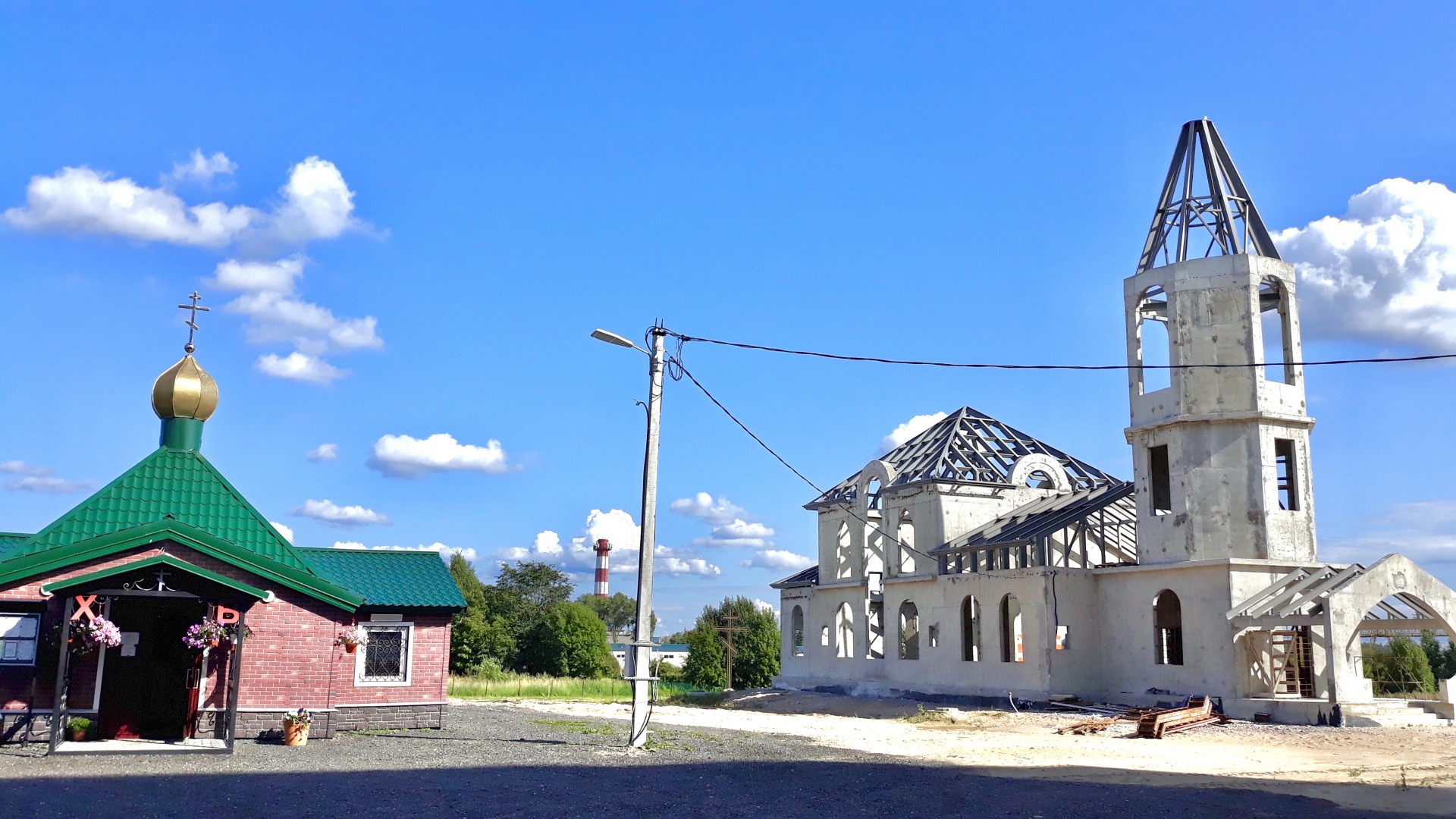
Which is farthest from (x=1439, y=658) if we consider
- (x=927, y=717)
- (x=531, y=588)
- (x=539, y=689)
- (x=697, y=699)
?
(x=531, y=588)

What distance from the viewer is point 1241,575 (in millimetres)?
26047

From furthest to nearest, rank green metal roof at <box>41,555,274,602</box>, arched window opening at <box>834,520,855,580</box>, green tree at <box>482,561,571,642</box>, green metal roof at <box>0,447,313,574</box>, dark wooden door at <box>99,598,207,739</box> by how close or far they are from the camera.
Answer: green tree at <box>482,561,571,642</box> < arched window opening at <box>834,520,855,580</box> < green metal roof at <box>0,447,313,574</box> < dark wooden door at <box>99,598,207,739</box> < green metal roof at <box>41,555,274,602</box>

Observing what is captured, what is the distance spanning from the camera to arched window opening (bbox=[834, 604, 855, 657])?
41.3m

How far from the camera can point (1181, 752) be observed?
19.7m

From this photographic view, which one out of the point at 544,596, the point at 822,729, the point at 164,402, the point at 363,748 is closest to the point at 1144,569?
the point at 822,729

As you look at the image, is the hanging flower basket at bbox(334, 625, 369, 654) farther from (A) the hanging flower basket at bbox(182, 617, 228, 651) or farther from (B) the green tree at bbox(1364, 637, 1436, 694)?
(B) the green tree at bbox(1364, 637, 1436, 694)

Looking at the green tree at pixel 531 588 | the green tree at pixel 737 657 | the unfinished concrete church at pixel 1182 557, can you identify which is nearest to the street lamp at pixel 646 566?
the unfinished concrete church at pixel 1182 557

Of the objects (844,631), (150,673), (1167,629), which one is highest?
(1167,629)

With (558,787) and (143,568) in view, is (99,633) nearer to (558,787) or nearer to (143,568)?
(143,568)

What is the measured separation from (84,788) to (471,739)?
7737 mm

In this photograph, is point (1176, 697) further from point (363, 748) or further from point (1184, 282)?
point (363, 748)

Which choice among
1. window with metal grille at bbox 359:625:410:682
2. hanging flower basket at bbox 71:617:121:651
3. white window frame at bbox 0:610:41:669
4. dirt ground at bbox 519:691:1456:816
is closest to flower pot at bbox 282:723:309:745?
window with metal grille at bbox 359:625:410:682

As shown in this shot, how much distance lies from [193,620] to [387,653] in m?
3.90

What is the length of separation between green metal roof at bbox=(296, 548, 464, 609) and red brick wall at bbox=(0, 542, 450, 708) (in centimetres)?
139
